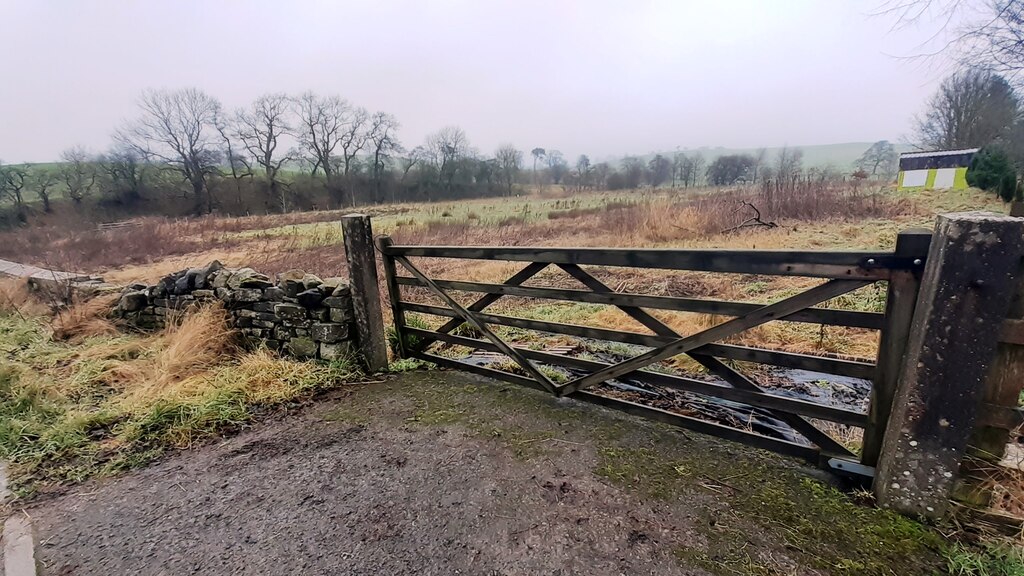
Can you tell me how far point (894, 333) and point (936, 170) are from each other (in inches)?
1335

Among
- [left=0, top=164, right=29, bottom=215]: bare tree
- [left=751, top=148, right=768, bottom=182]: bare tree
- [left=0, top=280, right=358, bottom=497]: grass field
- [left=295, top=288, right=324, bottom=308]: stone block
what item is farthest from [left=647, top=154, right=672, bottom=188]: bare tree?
[left=0, top=164, right=29, bottom=215]: bare tree

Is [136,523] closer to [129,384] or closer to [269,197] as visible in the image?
[129,384]

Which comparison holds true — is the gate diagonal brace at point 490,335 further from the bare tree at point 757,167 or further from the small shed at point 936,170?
the small shed at point 936,170

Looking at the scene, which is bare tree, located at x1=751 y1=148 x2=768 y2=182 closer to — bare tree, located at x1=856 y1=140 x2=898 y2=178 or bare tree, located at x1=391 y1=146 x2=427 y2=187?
bare tree, located at x1=856 y1=140 x2=898 y2=178

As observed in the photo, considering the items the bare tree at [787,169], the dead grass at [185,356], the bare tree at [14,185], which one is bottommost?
the dead grass at [185,356]

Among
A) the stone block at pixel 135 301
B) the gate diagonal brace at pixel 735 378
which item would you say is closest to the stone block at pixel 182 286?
the stone block at pixel 135 301

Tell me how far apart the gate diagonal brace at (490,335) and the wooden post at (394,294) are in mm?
204

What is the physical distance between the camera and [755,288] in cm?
667

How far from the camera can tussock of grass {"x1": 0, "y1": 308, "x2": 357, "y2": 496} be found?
2934 mm

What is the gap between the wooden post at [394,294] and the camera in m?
4.09

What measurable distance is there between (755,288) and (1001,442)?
521 centimetres

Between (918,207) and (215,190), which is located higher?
(215,190)

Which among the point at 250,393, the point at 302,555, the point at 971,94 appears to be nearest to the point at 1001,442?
the point at 302,555

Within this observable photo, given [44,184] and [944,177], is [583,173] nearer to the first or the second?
[944,177]
